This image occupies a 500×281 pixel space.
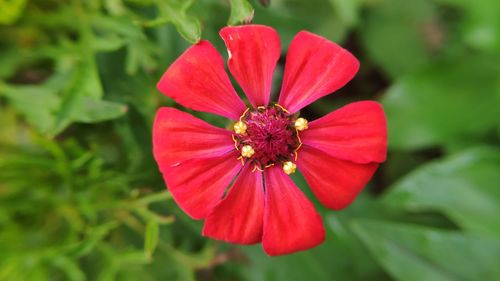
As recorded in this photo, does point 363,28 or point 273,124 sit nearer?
point 273,124

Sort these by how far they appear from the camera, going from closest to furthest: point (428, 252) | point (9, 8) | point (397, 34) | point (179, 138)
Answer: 1. point (179, 138)
2. point (9, 8)
3. point (428, 252)
4. point (397, 34)

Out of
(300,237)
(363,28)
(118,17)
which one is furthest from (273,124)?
(363,28)

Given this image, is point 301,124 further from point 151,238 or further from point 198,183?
point 151,238

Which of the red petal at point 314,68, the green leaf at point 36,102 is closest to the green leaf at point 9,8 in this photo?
the green leaf at point 36,102

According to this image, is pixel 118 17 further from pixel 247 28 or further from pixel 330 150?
pixel 330 150

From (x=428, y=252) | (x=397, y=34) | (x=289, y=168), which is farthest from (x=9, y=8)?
(x=397, y=34)

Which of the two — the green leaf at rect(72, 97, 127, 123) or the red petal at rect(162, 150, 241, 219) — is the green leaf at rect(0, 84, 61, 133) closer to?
the green leaf at rect(72, 97, 127, 123)

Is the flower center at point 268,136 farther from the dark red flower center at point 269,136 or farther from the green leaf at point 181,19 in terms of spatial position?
the green leaf at point 181,19
